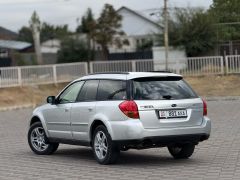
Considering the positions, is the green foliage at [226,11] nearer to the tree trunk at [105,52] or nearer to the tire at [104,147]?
the tree trunk at [105,52]

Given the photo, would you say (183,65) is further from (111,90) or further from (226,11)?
(111,90)

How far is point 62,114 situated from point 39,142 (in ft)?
4.03

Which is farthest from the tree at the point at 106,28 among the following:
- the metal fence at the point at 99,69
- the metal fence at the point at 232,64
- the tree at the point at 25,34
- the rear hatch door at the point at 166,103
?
the tree at the point at 25,34

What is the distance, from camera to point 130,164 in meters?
11.1

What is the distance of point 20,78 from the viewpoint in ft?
110

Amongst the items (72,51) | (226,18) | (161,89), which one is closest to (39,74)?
(226,18)

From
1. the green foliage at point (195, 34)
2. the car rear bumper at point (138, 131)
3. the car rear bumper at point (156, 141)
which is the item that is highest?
the green foliage at point (195, 34)

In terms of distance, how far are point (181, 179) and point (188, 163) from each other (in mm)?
1773

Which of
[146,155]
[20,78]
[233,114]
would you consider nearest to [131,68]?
[20,78]

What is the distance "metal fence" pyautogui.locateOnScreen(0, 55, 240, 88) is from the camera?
3347 centimetres

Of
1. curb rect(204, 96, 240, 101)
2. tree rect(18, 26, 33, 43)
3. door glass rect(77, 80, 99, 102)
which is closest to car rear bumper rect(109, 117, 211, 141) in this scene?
door glass rect(77, 80, 99, 102)

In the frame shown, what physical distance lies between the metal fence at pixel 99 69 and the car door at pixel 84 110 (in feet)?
68.4

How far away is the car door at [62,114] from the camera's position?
12078 mm

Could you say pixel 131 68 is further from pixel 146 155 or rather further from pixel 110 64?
pixel 146 155
